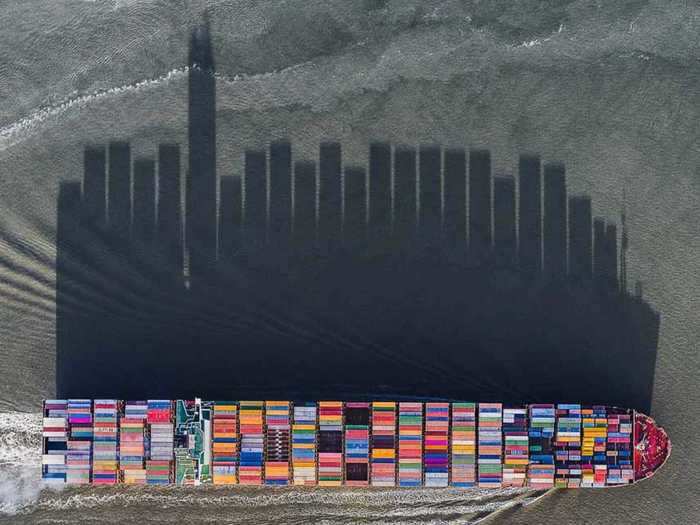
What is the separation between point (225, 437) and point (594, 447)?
25.3ft

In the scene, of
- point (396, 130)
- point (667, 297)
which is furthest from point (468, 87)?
point (667, 297)

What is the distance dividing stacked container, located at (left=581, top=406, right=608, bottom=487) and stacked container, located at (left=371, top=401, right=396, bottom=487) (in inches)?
157

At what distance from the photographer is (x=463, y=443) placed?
42.1 feet

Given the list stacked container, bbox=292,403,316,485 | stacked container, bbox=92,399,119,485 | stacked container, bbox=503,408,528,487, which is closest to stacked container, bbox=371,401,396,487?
stacked container, bbox=292,403,316,485

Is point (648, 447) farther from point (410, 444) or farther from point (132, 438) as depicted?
point (132, 438)

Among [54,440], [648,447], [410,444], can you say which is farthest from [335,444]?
[648,447]

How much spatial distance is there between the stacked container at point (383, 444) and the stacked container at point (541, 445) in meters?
2.88

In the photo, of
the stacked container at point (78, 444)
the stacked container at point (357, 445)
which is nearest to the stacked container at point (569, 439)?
the stacked container at point (357, 445)

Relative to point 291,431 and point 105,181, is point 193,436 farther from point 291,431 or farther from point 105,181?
point 105,181

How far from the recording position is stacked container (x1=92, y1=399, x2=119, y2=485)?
502 inches

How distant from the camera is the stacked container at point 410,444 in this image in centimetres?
1278

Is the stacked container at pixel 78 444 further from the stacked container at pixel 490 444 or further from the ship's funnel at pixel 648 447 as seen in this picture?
the ship's funnel at pixel 648 447

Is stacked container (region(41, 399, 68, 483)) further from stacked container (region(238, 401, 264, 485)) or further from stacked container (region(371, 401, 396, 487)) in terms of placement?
stacked container (region(371, 401, 396, 487))

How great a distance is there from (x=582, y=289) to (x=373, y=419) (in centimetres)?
549
